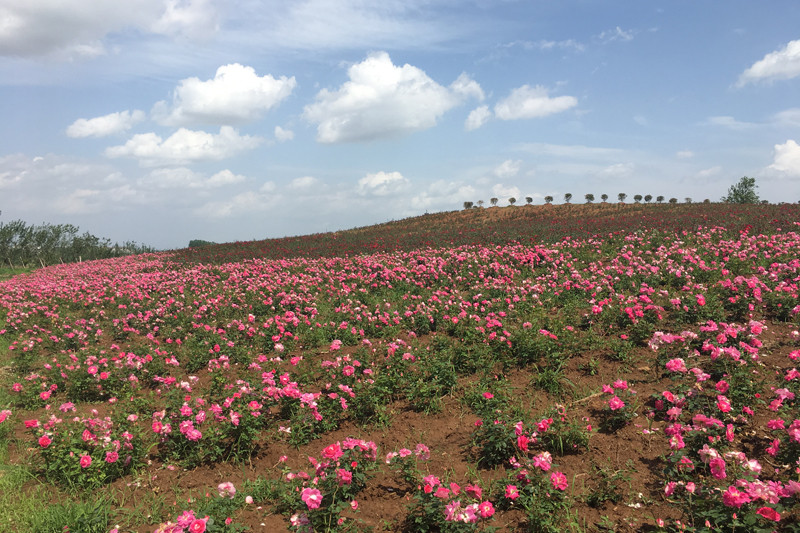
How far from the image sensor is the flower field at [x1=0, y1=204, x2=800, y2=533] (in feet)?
10.9

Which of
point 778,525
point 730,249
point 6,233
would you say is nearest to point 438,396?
point 778,525

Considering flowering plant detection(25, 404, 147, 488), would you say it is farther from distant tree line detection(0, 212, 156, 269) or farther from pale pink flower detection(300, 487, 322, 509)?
distant tree line detection(0, 212, 156, 269)

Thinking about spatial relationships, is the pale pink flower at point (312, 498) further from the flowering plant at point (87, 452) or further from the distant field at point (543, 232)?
the distant field at point (543, 232)

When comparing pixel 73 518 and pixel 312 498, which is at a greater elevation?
pixel 312 498

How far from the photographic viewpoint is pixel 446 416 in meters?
5.08

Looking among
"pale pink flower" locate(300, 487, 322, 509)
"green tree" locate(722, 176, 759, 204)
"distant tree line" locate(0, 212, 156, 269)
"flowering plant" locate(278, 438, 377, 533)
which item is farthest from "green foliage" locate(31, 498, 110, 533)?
"green tree" locate(722, 176, 759, 204)

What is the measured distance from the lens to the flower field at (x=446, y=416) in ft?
10.9

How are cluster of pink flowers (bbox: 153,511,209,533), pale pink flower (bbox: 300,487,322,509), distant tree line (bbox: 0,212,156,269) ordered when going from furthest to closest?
distant tree line (bbox: 0,212,156,269)
pale pink flower (bbox: 300,487,322,509)
cluster of pink flowers (bbox: 153,511,209,533)

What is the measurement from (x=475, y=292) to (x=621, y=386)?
504cm

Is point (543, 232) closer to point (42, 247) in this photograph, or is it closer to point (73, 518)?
point (73, 518)

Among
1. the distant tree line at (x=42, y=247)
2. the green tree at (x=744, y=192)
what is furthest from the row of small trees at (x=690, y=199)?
the distant tree line at (x=42, y=247)

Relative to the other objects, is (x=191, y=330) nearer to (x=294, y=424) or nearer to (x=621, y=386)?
(x=294, y=424)

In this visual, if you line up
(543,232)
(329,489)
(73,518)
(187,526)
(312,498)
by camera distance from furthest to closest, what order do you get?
1. (543,232)
2. (73,518)
3. (329,489)
4. (312,498)
5. (187,526)

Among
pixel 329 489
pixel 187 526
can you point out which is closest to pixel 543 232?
pixel 329 489
